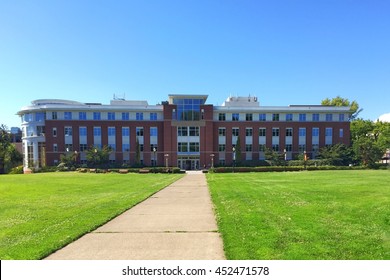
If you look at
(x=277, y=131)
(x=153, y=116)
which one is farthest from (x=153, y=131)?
(x=277, y=131)

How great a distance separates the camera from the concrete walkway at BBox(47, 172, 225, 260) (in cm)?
570

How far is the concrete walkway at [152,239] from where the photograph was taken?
5699mm

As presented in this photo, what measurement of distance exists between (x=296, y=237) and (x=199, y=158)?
5189 centimetres

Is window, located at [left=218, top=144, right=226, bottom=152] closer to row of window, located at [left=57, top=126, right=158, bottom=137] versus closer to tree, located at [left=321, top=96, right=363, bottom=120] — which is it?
row of window, located at [left=57, top=126, right=158, bottom=137]

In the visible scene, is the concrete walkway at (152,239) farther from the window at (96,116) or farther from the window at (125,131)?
the window at (96,116)

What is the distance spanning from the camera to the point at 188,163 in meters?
58.4

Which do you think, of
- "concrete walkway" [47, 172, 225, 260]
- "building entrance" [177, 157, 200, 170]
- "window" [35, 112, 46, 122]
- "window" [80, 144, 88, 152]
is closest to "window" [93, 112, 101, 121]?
"window" [80, 144, 88, 152]

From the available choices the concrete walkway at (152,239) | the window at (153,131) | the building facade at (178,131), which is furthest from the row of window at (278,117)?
the concrete walkway at (152,239)

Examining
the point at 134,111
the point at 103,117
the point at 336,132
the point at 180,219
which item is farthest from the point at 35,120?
the point at 336,132

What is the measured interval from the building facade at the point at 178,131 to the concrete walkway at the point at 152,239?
4751 centimetres

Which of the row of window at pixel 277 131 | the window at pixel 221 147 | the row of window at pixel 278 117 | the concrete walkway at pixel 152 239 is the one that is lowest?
the concrete walkway at pixel 152 239

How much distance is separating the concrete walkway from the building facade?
156 feet

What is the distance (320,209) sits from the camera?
31.8 feet
